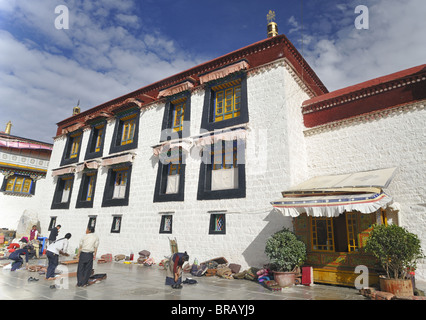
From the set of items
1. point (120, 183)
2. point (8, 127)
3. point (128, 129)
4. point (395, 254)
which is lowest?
point (395, 254)

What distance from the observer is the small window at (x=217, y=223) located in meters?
10.4

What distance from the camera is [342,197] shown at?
22.9 ft

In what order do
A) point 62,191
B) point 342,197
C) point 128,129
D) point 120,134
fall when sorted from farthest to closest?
point 62,191 < point 120,134 < point 128,129 < point 342,197

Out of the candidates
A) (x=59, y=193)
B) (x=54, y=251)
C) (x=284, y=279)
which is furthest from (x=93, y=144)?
(x=284, y=279)

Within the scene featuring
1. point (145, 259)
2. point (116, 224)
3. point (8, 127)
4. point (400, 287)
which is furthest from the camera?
point (8, 127)

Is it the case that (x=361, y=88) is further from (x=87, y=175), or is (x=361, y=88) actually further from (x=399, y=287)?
(x=87, y=175)

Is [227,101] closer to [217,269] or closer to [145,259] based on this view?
[217,269]

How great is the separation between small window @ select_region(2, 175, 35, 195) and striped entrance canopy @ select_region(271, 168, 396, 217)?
70.7 ft

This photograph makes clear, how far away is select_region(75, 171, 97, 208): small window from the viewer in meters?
16.2

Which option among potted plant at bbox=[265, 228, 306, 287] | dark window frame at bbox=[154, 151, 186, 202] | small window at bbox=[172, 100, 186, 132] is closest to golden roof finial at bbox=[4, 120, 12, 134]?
small window at bbox=[172, 100, 186, 132]

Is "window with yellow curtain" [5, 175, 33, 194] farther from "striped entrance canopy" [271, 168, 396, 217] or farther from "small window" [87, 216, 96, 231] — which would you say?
"striped entrance canopy" [271, 168, 396, 217]

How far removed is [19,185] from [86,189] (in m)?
8.67

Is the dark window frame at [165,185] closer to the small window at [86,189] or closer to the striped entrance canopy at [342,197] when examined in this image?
the striped entrance canopy at [342,197]

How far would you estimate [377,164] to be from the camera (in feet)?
30.4
